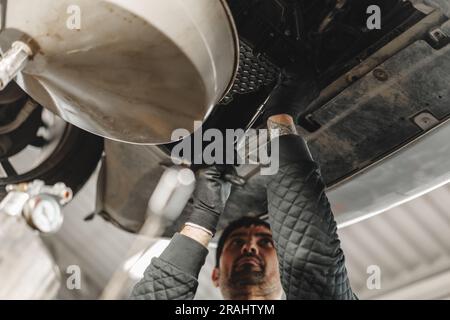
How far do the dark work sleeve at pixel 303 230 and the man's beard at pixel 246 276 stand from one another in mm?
884

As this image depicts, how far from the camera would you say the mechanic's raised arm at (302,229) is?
2.70ft

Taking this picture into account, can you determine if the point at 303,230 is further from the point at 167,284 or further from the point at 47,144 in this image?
the point at 47,144

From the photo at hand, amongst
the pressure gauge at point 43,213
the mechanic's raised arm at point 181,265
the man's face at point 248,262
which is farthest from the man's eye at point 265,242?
the pressure gauge at point 43,213

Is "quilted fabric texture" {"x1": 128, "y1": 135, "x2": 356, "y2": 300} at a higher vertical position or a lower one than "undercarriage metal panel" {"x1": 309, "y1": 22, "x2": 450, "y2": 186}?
lower

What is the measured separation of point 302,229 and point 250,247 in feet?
3.10

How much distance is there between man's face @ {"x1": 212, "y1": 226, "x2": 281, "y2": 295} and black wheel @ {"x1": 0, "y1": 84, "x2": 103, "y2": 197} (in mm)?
582

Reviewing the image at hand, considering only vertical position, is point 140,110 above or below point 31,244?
below

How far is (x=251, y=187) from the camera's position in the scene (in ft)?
4.34

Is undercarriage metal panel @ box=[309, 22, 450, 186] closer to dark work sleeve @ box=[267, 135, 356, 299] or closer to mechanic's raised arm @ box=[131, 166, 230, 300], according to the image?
dark work sleeve @ box=[267, 135, 356, 299]

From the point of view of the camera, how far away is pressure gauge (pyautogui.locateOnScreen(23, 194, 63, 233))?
0.88 m

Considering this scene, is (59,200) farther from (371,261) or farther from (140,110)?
(371,261)

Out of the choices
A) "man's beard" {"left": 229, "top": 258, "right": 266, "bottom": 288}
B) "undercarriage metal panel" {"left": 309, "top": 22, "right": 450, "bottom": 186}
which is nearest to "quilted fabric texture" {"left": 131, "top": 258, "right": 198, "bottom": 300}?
"undercarriage metal panel" {"left": 309, "top": 22, "right": 450, "bottom": 186}

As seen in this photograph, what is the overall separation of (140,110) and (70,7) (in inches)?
7.3
